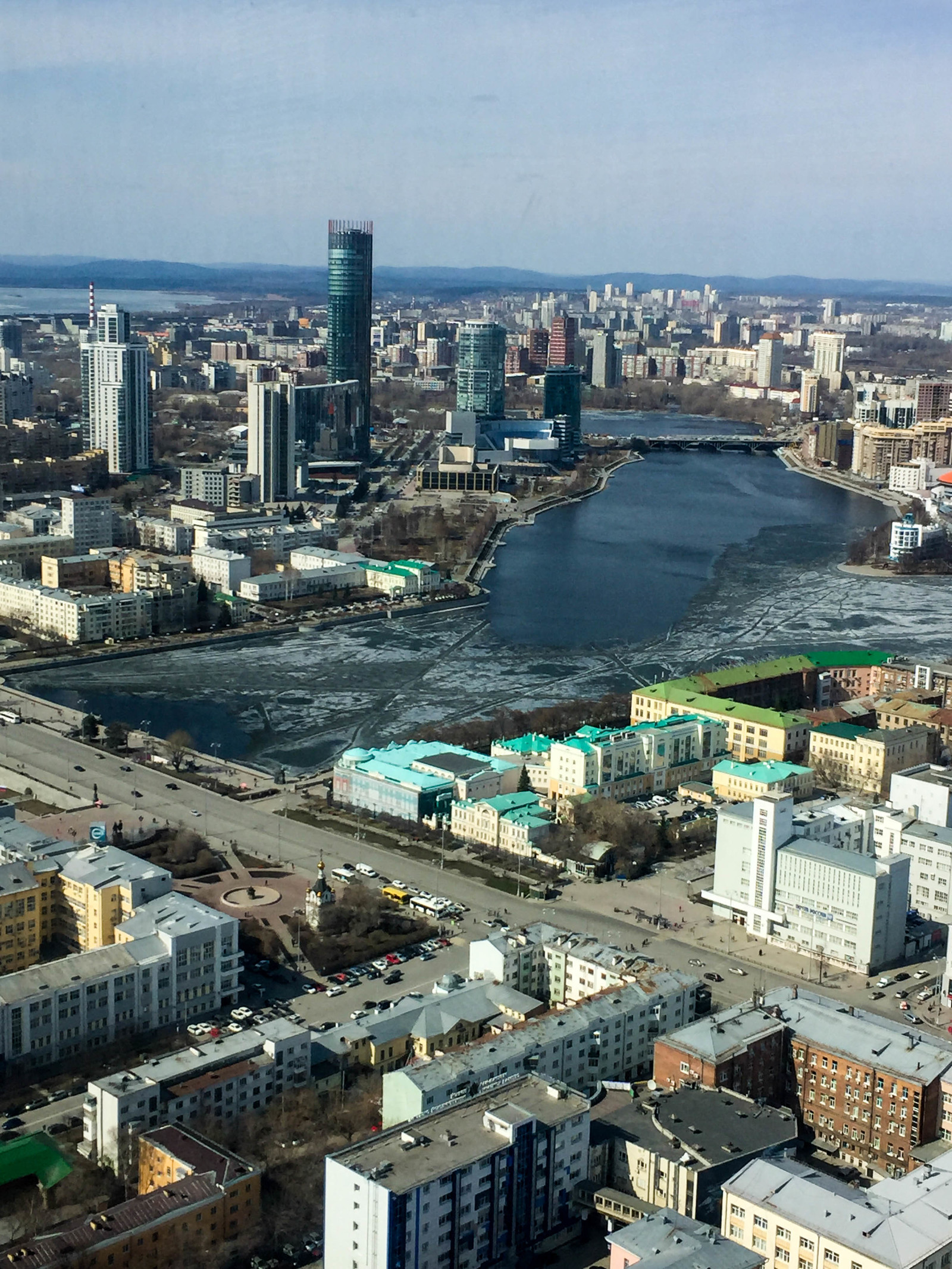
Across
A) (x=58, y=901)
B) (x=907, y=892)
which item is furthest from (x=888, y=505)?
(x=58, y=901)

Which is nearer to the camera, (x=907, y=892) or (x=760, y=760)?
(x=907, y=892)

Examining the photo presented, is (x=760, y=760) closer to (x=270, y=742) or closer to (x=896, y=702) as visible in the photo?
(x=896, y=702)

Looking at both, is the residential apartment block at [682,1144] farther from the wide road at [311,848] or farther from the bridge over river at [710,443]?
the bridge over river at [710,443]

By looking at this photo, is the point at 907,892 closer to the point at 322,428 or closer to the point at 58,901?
the point at 58,901

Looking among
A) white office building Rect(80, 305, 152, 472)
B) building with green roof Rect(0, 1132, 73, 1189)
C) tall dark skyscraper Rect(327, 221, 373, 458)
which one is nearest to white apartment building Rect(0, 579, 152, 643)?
building with green roof Rect(0, 1132, 73, 1189)

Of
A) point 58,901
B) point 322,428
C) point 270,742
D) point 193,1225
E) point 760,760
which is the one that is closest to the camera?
point 193,1225

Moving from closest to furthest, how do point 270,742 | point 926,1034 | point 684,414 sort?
point 926,1034 < point 270,742 < point 684,414

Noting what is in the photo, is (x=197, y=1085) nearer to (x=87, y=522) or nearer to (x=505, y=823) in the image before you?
(x=505, y=823)
